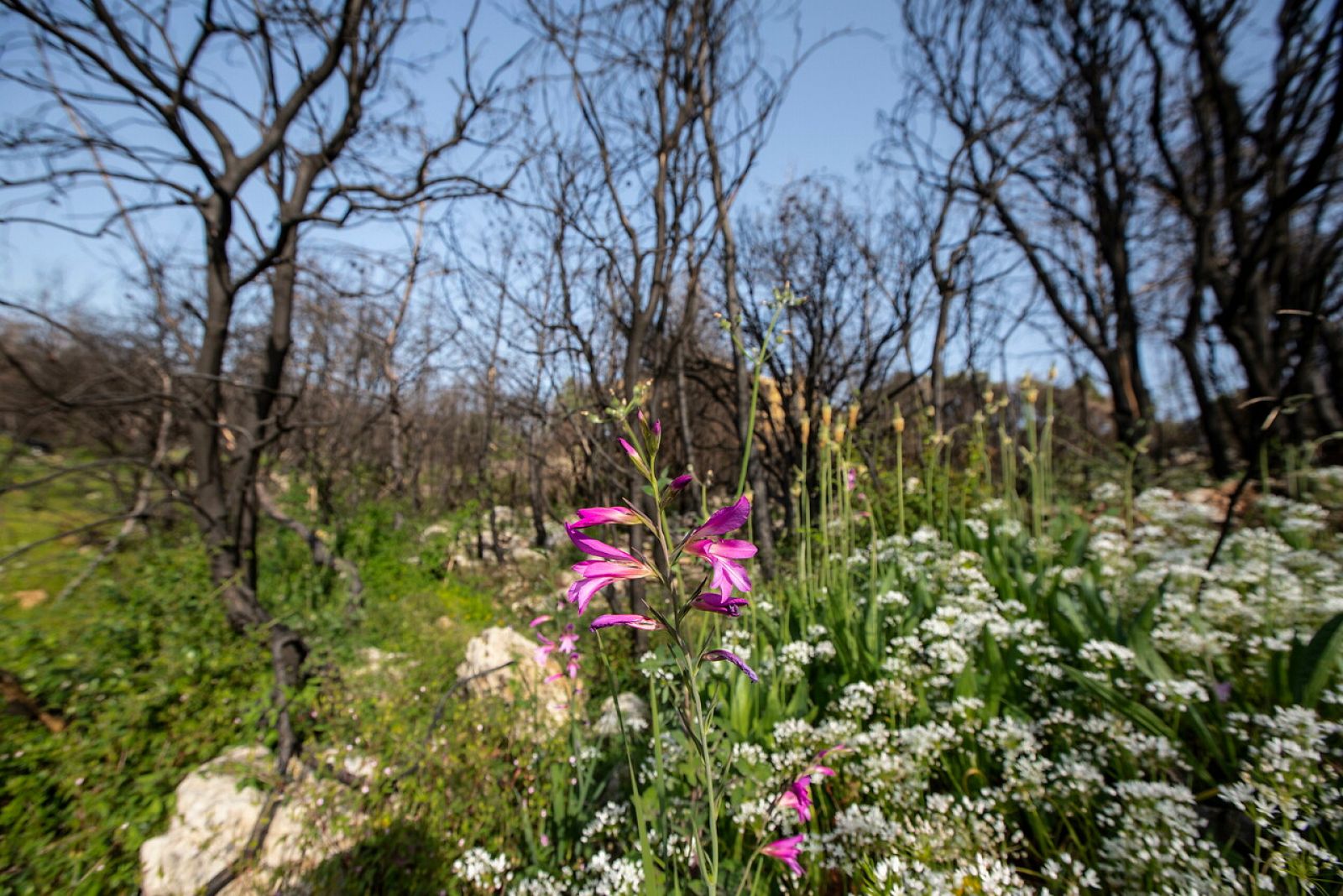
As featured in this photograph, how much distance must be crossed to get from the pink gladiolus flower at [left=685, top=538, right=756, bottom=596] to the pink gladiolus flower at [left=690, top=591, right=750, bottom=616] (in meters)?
0.02

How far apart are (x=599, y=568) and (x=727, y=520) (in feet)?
0.70

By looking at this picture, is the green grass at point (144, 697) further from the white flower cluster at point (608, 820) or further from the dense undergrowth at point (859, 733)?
the white flower cluster at point (608, 820)

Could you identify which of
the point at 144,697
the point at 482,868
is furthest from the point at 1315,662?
the point at 144,697

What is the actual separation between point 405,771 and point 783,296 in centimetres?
256

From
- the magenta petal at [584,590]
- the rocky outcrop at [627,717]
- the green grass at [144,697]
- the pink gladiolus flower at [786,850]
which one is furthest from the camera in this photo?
the green grass at [144,697]

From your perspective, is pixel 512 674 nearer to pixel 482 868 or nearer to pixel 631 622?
pixel 482 868

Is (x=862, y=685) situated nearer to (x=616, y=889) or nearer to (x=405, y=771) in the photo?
(x=616, y=889)

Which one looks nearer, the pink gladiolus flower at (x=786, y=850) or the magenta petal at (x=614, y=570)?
the magenta petal at (x=614, y=570)

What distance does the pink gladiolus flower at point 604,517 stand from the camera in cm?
87

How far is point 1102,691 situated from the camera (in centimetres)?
183

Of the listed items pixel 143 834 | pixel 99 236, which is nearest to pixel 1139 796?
pixel 143 834

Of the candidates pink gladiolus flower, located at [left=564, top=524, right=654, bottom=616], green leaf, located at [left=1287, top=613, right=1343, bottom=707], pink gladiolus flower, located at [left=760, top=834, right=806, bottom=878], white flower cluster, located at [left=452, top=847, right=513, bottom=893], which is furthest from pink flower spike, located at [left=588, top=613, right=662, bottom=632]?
green leaf, located at [left=1287, top=613, right=1343, bottom=707]

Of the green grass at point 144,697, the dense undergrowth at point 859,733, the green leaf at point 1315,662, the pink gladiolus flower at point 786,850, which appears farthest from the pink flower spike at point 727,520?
the green grass at point 144,697

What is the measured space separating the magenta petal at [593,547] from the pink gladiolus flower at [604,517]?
0.02 metres
